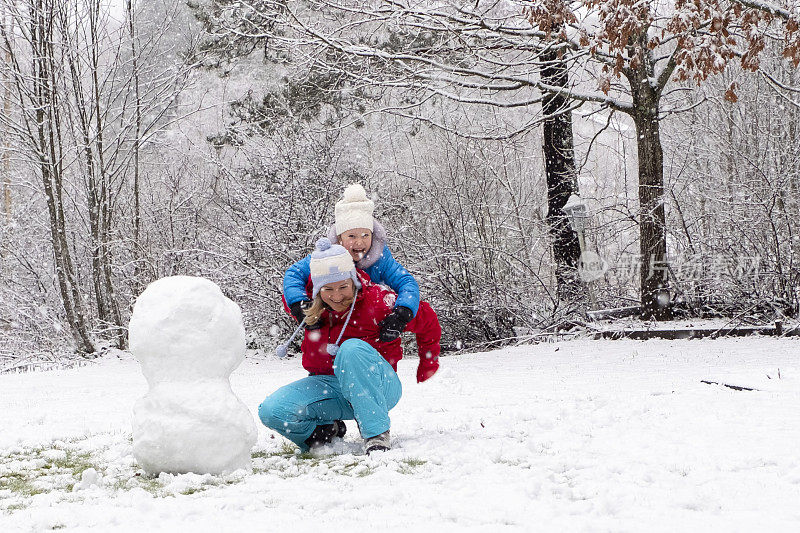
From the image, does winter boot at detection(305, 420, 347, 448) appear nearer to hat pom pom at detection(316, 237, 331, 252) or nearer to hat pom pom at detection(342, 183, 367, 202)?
hat pom pom at detection(316, 237, 331, 252)

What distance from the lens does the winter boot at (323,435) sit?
12.5 ft

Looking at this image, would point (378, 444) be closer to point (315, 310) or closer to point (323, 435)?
point (323, 435)

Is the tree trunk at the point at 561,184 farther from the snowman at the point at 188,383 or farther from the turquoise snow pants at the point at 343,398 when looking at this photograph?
the snowman at the point at 188,383

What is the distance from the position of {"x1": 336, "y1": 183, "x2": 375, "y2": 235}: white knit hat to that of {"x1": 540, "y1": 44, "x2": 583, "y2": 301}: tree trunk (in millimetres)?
6500

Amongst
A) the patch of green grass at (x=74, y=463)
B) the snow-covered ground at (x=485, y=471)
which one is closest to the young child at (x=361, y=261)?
the snow-covered ground at (x=485, y=471)

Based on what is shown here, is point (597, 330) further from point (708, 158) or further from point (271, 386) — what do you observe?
point (708, 158)

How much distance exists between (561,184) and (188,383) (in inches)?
335

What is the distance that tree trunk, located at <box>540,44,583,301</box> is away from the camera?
1037 cm

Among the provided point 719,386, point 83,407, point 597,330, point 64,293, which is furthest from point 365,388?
point 64,293

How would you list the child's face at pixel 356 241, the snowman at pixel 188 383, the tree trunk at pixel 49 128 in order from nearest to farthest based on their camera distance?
1. the snowman at pixel 188 383
2. the child's face at pixel 356 241
3. the tree trunk at pixel 49 128

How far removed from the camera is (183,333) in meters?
3.29

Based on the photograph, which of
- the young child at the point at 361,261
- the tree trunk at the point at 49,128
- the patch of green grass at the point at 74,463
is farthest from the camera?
the tree trunk at the point at 49,128

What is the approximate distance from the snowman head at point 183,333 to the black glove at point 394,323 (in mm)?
699

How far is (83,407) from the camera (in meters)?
6.07
